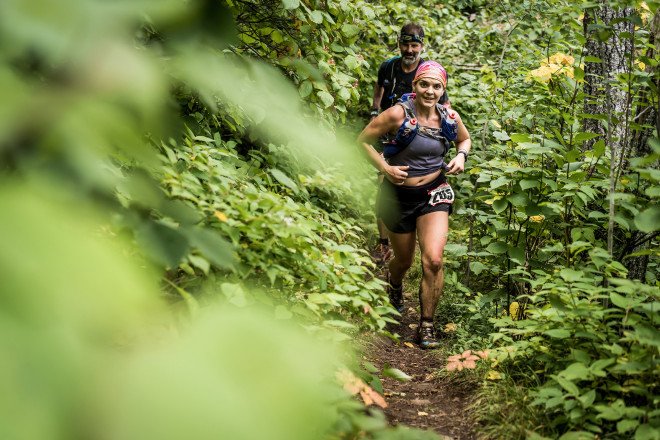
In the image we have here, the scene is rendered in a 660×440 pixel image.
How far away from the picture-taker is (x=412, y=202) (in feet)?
14.0

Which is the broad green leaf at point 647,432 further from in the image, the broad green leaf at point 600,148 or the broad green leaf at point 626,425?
the broad green leaf at point 600,148

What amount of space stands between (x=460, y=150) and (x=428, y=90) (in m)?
0.67

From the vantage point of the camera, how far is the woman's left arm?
4270mm

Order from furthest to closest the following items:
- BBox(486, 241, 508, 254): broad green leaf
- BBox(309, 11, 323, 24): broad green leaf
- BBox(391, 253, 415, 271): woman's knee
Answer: BBox(391, 253, 415, 271): woman's knee < BBox(486, 241, 508, 254): broad green leaf < BBox(309, 11, 323, 24): broad green leaf

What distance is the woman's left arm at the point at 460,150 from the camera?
427 cm

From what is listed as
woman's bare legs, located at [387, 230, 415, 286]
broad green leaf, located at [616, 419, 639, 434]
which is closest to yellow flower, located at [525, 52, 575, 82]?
woman's bare legs, located at [387, 230, 415, 286]

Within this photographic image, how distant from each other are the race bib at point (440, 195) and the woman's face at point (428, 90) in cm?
70

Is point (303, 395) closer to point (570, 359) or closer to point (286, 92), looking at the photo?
point (286, 92)

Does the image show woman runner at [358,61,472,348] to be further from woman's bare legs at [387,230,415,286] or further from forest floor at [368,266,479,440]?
forest floor at [368,266,479,440]

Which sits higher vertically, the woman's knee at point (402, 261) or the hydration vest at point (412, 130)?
the hydration vest at point (412, 130)

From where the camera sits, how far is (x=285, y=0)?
1785 mm

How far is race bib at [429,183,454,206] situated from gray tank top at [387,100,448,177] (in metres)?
0.16

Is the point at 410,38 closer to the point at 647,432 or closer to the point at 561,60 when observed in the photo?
the point at 561,60

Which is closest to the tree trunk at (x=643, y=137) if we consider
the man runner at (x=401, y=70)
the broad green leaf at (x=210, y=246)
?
the man runner at (x=401, y=70)
